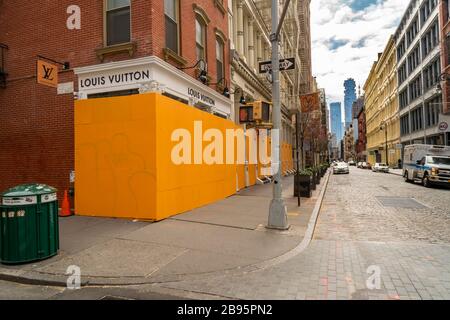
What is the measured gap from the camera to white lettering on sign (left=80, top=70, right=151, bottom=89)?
31.1 feet

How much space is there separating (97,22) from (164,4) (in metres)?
2.22

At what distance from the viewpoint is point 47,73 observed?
995cm

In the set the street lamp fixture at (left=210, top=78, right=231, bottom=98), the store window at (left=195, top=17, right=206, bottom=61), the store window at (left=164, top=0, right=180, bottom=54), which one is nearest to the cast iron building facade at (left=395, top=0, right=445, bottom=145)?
the street lamp fixture at (left=210, top=78, right=231, bottom=98)

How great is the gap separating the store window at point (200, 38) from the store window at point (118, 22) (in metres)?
3.66

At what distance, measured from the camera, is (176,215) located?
10008 millimetres

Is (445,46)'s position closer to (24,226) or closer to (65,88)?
(65,88)

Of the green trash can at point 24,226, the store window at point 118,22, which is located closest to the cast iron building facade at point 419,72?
the store window at point 118,22

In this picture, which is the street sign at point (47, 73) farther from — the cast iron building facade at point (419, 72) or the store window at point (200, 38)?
the cast iron building facade at point (419, 72)

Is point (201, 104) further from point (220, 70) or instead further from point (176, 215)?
point (176, 215)

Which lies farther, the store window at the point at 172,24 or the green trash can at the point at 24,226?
the store window at the point at 172,24

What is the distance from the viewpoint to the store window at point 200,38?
13274 mm

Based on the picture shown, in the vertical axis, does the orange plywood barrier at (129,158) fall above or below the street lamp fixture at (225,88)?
below

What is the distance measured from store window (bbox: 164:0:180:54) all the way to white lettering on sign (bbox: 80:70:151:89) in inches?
72.3
